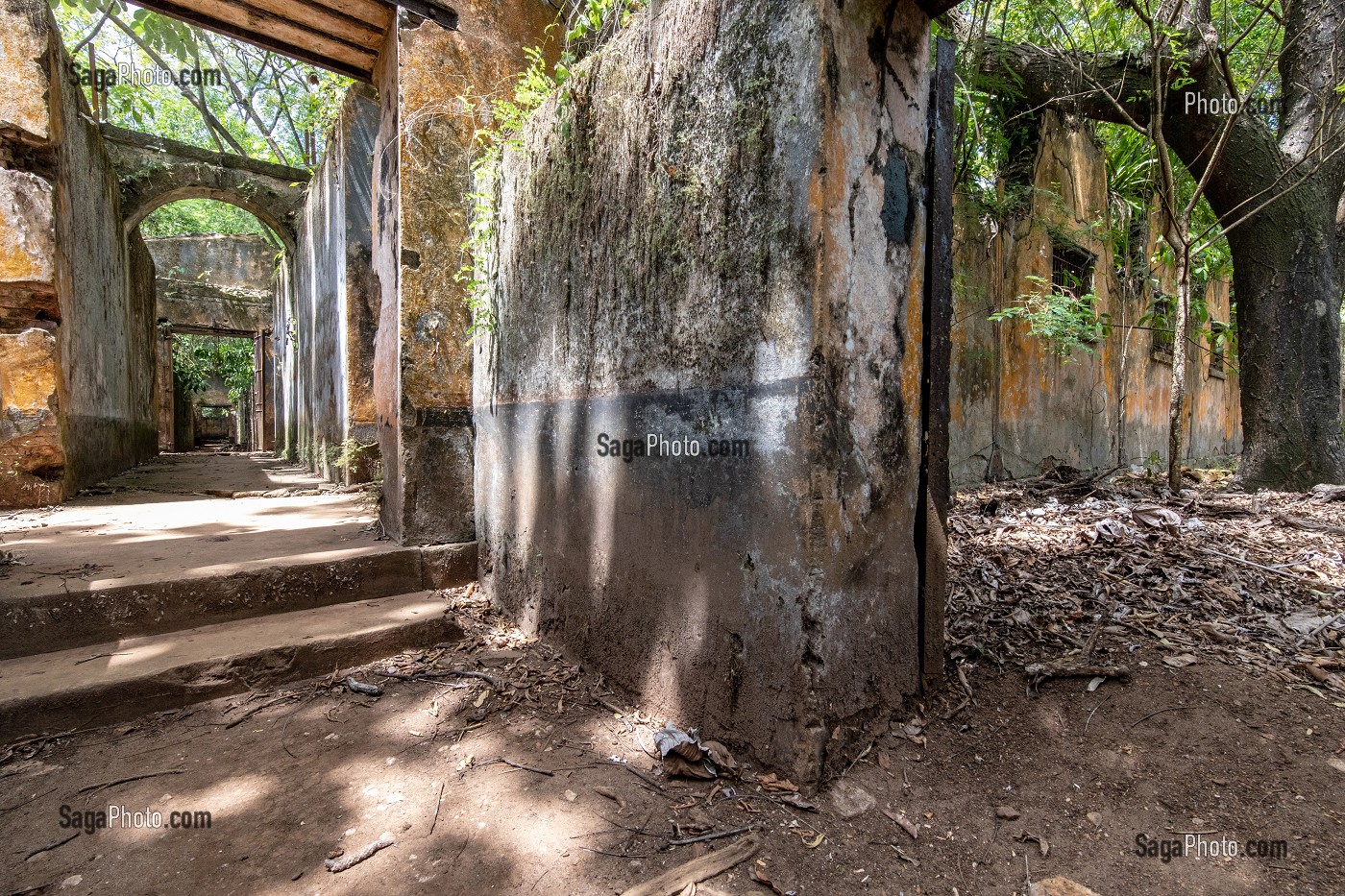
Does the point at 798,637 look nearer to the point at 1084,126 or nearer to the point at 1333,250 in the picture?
the point at 1333,250

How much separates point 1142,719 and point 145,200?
11010mm

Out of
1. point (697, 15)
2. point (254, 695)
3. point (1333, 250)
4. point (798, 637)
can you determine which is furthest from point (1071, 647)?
point (1333, 250)

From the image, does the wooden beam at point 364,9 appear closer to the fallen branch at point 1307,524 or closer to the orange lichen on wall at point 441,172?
the orange lichen on wall at point 441,172

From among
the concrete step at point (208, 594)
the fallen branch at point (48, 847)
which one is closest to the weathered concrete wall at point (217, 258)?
the concrete step at point (208, 594)

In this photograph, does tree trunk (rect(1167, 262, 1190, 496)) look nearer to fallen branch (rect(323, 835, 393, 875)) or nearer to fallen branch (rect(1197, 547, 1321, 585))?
fallen branch (rect(1197, 547, 1321, 585))

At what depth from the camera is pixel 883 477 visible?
1761 mm

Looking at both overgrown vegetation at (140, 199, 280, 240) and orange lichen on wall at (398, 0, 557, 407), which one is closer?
orange lichen on wall at (398, 0, 557, 407)

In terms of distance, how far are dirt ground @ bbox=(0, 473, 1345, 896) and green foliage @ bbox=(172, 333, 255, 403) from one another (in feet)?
65.7

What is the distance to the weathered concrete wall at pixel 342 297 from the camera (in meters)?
5.80

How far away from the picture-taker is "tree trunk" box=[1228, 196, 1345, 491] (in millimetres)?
4387

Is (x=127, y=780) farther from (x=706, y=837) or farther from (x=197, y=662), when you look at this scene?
(x=706, y=837)

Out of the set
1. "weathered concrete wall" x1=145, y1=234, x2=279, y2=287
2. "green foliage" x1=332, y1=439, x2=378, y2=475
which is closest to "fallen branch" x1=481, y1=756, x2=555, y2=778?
"green foliage" x1=332, y1=439, x2=378, y2=475

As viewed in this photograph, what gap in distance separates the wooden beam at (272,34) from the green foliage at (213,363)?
17829 mm

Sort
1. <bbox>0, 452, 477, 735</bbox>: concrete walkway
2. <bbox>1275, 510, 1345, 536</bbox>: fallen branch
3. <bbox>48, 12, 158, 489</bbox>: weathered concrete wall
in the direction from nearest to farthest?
<bbox>0, 452, 477, 735</bbox>: concrete walkway → <bbox>1275, 510, 1345, 536</bbox>: fallen branch → <bbox>48, 12, 158, 489</bbox>: weathered concrete wall
